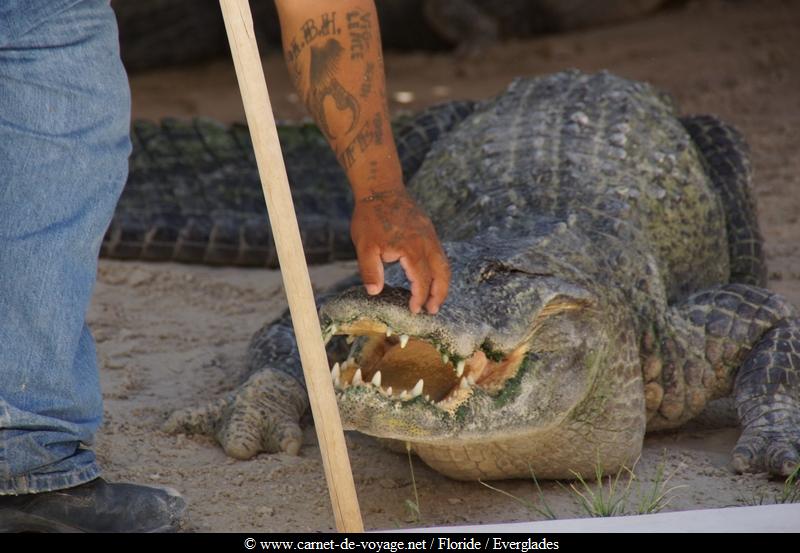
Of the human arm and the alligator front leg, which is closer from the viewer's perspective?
the human arm

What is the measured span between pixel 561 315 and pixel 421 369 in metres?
0.44

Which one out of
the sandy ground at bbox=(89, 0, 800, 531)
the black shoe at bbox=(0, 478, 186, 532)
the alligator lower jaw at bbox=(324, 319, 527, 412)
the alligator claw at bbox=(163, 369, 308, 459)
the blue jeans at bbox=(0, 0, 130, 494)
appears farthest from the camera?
the alligator claw at bbox=(163, 369, 308, 459)

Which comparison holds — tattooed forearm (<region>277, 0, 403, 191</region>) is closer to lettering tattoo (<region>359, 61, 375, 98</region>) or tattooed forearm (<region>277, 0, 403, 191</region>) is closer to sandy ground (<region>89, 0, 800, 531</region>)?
lettering tattoo (<region>359, 61, 375, 98</region>)

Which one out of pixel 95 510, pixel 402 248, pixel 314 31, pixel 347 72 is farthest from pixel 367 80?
pixel 95 510

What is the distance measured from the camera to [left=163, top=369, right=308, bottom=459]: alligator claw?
3361mm

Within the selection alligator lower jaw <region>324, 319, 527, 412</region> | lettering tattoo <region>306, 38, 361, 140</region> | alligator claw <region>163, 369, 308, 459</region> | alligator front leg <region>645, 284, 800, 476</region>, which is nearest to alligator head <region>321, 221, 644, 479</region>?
alligator lower jaw <region>324, 319, 527, 412</region>

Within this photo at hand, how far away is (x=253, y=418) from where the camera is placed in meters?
3.43

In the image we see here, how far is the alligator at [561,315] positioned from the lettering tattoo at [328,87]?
0.44m

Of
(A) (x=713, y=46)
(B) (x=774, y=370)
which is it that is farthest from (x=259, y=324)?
(A) (x=713, y=46)

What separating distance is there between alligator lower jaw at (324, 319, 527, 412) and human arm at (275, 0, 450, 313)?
0.59 feet

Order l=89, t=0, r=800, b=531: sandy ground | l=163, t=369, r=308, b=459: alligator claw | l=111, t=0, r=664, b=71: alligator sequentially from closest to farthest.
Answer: l=89, t=0, r=800, b=531: sandy ground, l=163, t=369, r=308, b=459: alligator claw, l=111, t=0, r=664, b=71: alligator

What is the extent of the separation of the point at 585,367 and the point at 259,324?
1785 millimetres

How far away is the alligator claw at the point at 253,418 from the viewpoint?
132 inches

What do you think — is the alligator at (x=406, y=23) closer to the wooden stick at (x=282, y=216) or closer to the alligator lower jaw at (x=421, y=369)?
the alligator lower jaw at (x=421, y=369)
